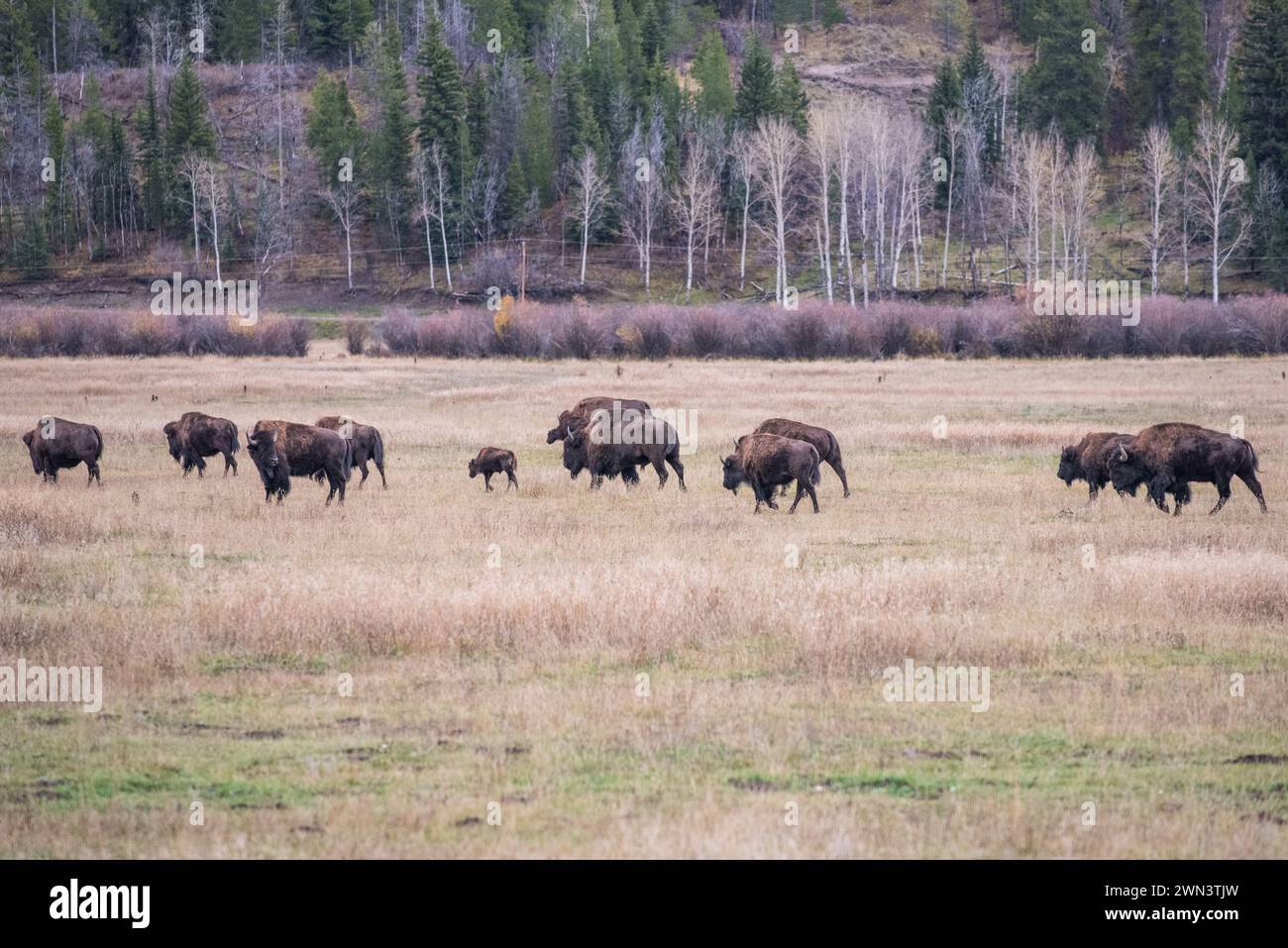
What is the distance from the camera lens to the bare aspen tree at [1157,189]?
76.5 metres

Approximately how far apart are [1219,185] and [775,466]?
6442 centimetres

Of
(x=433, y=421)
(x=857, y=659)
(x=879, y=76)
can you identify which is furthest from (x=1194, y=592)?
(x=879, y=76)

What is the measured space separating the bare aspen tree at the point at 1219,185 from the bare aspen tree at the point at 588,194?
34695mm

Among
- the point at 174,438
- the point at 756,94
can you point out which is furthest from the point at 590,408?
the point at 756,94

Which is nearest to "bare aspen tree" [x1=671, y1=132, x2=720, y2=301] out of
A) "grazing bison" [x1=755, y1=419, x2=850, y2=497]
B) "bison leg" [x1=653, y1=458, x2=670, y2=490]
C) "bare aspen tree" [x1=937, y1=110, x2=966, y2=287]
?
"bare aspen tree" [x1=937, y1=110, x2=966, y2=287]

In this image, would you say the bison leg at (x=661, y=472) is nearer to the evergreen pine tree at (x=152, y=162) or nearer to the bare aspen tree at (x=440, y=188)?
the bare aspen tree at (x=440, y=188)

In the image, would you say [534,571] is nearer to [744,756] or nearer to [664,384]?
[744,756]

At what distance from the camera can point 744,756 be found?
9.82 metres

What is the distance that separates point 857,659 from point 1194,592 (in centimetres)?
438

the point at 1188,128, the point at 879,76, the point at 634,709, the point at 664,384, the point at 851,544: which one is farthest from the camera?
the point at 879,76

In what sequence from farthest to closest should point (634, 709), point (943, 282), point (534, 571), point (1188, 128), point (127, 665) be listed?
point (1188, 128)
point (943, 282)
point (534, 571)
point (127, 665)
point (634, 709)

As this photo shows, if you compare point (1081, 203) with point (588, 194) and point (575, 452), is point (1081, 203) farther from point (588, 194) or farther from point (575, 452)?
point (575, 452)

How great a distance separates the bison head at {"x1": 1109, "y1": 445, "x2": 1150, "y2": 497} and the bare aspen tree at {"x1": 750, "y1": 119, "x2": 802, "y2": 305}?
176ft

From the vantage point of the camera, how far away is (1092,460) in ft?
74.0
